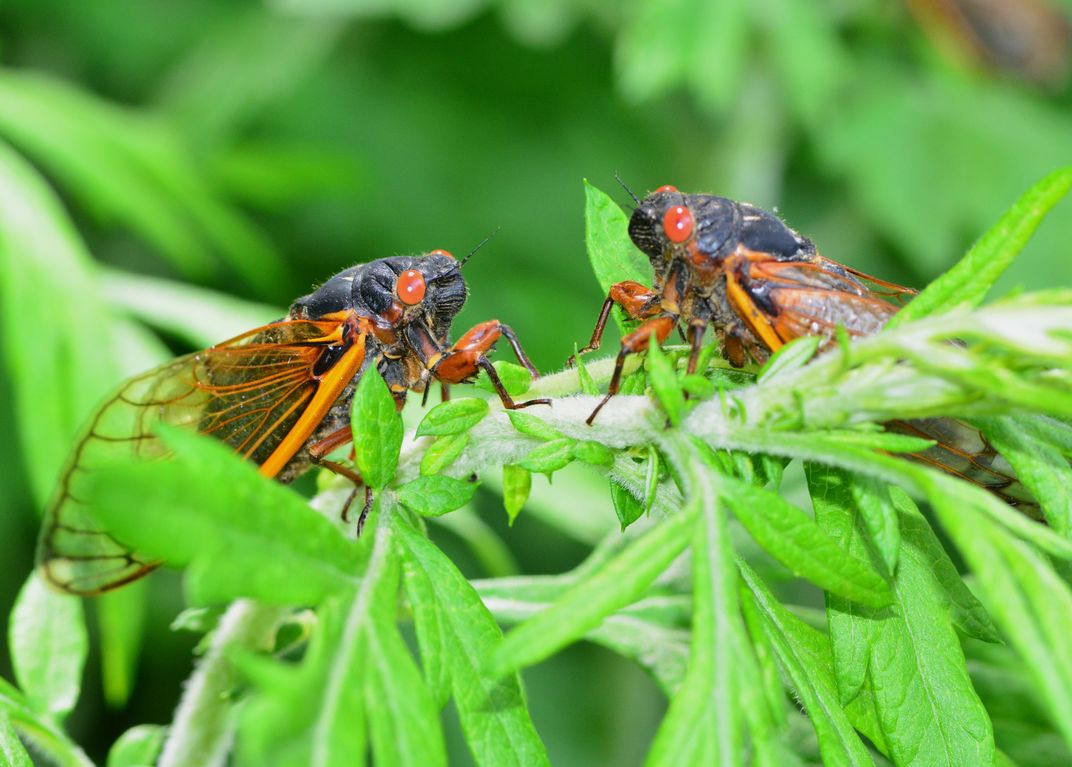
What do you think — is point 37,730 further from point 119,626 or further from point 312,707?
point 119,626

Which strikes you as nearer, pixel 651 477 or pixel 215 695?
pixel 651 477

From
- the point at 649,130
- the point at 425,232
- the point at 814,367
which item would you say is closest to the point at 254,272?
the point at 425,232

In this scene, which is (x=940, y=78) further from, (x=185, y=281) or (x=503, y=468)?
(x=503, y=468)

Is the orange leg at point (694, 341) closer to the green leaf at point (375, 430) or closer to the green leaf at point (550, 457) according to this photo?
the green leaf at point (550, 457)

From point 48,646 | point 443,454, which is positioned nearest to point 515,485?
point 443,454

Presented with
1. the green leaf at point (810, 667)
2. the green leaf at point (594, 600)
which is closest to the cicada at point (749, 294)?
the green leaf at point (810, 667)

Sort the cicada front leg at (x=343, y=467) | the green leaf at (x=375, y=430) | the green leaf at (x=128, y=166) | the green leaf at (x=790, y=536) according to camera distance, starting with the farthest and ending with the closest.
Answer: the green leaf at (x=128, y=166) < the cicada front leg at (x=343, y=467) < the green leaf at (x=375, y=430) < the green leaf at (x=790, y=536)
